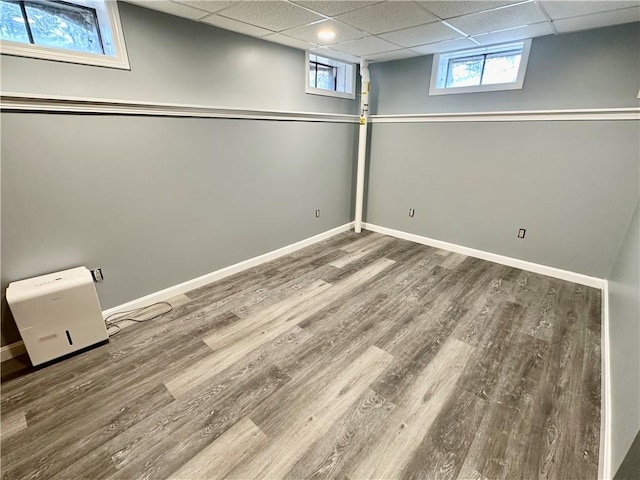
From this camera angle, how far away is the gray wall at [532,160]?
260cm

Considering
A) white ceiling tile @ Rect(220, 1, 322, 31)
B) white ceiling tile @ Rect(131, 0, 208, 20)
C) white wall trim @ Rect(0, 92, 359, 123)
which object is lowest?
white wall trim @ Rect(0, 92, 359, 123)

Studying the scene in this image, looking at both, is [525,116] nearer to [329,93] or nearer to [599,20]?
[599,20]

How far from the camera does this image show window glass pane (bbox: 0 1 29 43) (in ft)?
5.63

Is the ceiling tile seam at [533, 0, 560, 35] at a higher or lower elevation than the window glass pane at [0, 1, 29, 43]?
higher

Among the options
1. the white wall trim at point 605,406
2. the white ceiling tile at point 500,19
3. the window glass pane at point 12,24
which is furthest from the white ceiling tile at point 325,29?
the white wall trim at point 605,406

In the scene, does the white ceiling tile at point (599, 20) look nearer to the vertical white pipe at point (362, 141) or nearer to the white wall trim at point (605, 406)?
the vertical white pipe at point (362, 141)

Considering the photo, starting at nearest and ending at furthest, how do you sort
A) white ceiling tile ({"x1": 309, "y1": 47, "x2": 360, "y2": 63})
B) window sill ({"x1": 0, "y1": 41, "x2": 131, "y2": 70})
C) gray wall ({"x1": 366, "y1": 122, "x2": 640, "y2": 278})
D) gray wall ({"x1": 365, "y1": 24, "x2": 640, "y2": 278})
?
1. window sill ({"x1": 0, "y1": 41, "x2": 131, "y2": 70})
2. gray wall ({"x1": 365, "y1": 24, "x2": 640, "y2": 278})
3. gray wall ({"x1": 366, "y1": 122, "x2": 640, "y2": 278})
4. white ceiling tile ({"x1": 309, "y1": 47, "x2": 360, "y2": 63})

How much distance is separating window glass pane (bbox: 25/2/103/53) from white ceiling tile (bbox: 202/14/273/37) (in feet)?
2.57

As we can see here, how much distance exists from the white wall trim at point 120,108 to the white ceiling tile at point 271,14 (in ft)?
2.28

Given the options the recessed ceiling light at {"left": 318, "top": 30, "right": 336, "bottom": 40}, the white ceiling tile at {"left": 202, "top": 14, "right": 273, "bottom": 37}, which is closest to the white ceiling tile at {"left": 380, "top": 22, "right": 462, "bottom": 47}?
the recessed ceiling light at {"left": 318, "top": 30, "right": 336, "bottom": 40}

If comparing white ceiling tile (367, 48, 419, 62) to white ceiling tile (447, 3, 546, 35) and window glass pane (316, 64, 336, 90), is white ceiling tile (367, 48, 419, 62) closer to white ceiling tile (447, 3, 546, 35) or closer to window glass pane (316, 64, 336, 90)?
window glass pane (316, 64, 336, 90)

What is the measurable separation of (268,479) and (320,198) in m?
3.08

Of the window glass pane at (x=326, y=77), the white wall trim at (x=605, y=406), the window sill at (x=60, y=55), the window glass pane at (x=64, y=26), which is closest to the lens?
the white wall trim at (x=605, y=406)

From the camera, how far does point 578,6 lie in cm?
205
